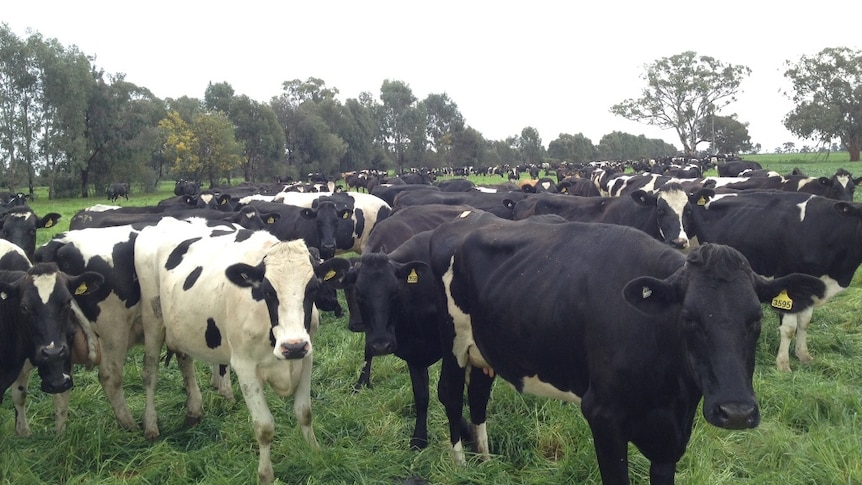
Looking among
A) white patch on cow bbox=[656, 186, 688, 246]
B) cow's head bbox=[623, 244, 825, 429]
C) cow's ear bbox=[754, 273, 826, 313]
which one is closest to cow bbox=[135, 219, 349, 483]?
cow's head bbox=[623, 244, 825, 429]

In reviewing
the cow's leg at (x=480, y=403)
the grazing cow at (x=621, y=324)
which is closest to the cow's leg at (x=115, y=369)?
the cow's leg at (x=480, y=403)

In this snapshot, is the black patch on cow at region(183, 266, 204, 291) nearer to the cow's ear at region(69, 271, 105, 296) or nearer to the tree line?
the cow's ear at region(69, 271, 105, 296)

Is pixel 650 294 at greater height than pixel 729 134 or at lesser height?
lesser

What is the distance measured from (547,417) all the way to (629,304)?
257cm

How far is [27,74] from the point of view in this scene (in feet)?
137

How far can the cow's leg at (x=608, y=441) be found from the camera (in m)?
3.29

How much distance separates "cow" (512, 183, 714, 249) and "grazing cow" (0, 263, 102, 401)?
8.09 metres

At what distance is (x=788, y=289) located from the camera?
10.1ft

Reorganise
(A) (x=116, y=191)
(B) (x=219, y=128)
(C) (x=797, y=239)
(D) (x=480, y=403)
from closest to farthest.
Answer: (D) (x=480, y=403), (C) (x=797, y=239), (A) (x=116, y=191), (B) (x=219, y=128)

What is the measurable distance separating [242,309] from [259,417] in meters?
0.84

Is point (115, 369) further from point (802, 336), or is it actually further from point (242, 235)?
point (802, 336)

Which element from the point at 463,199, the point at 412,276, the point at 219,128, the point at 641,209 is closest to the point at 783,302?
the point at 412,276

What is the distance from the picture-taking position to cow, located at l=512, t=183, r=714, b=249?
32.4ft

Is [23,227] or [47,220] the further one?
[47,220]
